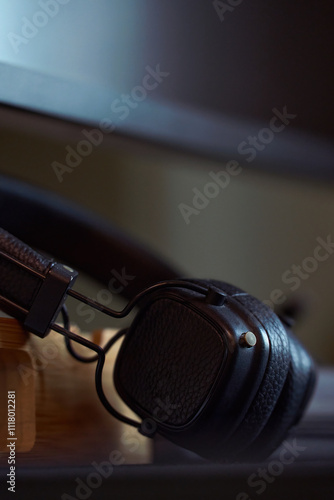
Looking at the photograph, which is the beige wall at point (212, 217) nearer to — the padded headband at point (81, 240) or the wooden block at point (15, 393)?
the padded headband at point (81, 240)

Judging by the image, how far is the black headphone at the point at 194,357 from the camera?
37 centimetres

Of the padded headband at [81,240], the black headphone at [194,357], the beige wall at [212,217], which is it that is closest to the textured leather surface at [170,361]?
the black headphone at [194,357]

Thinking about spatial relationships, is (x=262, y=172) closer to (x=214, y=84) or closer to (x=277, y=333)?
(x=214, y=84)

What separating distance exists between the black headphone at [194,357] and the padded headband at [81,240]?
148 millimetres

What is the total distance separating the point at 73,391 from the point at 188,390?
0.48ft

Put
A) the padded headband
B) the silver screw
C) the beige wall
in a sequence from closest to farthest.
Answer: the silver screw < the padded headband < the beige wall

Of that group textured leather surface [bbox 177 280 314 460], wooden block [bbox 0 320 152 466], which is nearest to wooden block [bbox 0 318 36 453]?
wooden block [bbox 0 320 152 466]

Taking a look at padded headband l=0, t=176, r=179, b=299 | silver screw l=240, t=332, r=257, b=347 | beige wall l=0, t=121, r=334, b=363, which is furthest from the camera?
beige wall l=0, t=121, r=334, b=363

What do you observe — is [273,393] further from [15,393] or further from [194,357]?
[15,393]

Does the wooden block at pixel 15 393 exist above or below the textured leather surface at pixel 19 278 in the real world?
below

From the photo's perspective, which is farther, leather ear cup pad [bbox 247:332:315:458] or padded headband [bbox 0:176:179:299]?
padded headband [bbox 0:176:179:299]

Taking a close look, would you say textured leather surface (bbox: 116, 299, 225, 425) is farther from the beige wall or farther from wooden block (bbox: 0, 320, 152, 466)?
the beige wall

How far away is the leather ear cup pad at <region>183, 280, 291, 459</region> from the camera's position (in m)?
0.39

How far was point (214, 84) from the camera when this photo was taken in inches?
27.0
